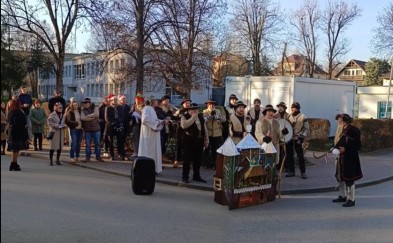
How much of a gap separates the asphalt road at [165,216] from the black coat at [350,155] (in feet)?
2.13

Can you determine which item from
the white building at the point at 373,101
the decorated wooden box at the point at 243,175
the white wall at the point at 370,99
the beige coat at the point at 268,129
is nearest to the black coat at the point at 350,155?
the decorated wooden box at the point at 243,175

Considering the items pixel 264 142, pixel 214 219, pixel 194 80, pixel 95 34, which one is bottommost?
pixel 214 219

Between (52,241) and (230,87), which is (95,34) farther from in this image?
(52,241)

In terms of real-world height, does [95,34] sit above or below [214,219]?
above

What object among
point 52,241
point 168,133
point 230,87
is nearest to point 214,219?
point 52,241

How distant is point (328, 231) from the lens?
286 inches

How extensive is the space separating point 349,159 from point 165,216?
3.95 m

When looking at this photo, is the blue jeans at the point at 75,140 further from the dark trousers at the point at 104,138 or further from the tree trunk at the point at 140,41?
the tree trunk at the point at 140,41

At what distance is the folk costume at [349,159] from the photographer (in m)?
9.36

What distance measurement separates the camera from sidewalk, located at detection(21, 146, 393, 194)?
1110 centimetres

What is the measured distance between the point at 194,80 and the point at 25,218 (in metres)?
24.6

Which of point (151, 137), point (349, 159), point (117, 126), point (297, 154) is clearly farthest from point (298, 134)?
point (117, 126)

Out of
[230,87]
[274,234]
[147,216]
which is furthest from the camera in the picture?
[230,87]

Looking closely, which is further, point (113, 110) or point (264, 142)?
point (113, 110)
